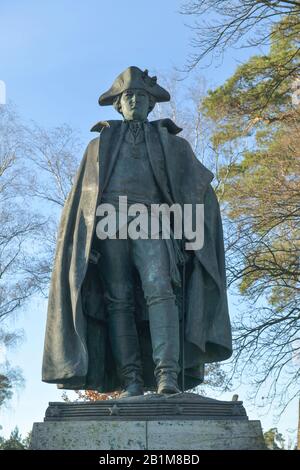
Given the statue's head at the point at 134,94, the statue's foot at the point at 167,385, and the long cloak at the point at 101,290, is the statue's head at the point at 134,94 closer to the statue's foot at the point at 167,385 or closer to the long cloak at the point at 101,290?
the long cloak at the point at 101,290

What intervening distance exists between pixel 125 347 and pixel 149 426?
961mm

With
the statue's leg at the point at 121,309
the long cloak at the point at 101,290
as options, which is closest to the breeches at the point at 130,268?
the statue's leg at the point at 121,309

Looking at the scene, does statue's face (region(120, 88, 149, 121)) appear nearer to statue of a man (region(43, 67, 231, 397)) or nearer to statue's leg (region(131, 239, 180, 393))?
statue of a man (region(43, 67, 231, 397))

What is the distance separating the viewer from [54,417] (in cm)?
555

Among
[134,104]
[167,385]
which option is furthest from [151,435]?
[134,104]

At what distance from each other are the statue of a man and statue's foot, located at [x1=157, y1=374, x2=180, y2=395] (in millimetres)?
14

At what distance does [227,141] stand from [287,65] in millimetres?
2074

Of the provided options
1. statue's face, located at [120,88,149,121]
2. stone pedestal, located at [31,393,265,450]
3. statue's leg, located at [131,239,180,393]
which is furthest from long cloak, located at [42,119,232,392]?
stone pedestal, located at [31,393,265,450]

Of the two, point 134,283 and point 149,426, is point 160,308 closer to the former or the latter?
point 134,283

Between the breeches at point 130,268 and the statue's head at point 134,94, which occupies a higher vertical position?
the statue's head at point 134,94

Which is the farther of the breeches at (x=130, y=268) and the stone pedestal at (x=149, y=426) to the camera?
the breeches at (x=130, y=268)

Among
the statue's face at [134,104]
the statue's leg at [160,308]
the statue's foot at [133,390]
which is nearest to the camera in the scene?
the statue's leg at [160,308]

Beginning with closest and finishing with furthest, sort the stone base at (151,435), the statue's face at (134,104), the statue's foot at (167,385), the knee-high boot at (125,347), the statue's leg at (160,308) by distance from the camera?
the stone base at (151,435) < the statue's foot at (167,385) < the statue's leg at (160,308) < the knee-high boot at (125,347) < the statue's face at (134,104)

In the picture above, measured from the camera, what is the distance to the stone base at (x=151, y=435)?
17.4 ft
